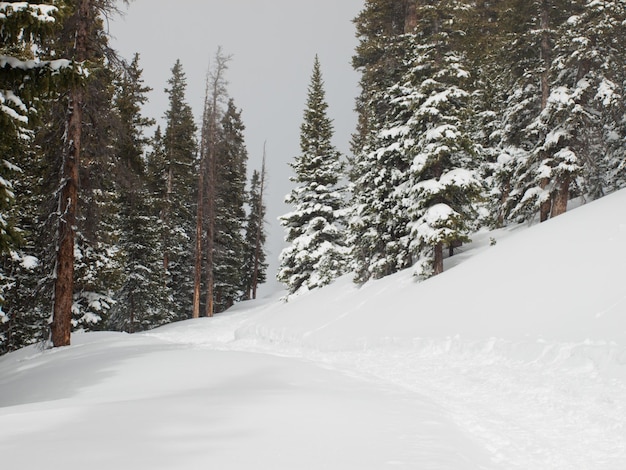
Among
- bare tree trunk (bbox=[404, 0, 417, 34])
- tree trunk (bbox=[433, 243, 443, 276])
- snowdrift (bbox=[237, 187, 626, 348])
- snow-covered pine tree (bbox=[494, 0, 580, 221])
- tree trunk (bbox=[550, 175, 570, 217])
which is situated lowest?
snowdrift (bbox=[237, 187, 626, 348])

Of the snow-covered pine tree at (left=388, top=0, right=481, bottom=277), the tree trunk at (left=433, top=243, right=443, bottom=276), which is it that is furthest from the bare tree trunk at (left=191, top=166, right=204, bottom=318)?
the tree trunk at (left=433, top=243, right=443, bottom=276)

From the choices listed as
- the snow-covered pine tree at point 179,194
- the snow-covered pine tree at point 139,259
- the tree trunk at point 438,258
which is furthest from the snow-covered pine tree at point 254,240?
the tree trunk at point 438,258

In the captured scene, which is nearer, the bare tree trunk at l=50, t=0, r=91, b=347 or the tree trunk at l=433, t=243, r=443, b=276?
the bare tree trunk at l=50, t=0, r=91, b=347

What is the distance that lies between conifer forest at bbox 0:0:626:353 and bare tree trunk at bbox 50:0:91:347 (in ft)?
0.13

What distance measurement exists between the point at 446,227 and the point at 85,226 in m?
12.1

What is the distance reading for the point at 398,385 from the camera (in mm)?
8203

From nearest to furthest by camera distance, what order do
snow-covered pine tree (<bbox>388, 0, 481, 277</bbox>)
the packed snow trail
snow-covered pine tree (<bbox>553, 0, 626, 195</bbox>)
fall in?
the packed snow trail < snow-covered pine tree (<bbox>388, 0, 481, 277</bbox>) < snow-covered pine tree (<bbox>553, 0, 626, 195</bbox>)

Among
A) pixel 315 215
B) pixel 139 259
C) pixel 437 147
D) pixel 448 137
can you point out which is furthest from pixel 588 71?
pixel 139 259

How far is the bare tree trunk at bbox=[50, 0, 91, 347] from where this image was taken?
11852 mm

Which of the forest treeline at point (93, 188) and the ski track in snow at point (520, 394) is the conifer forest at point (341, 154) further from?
the ski track in snow at point (520, 394)

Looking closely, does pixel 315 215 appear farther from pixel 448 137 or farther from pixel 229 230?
pixel 229 230

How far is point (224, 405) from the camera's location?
5.54 metres

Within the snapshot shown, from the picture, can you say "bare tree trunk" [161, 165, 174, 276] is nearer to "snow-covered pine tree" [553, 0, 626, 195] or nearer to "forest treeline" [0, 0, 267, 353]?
"forest treeline" [0, 0, 267, 353]

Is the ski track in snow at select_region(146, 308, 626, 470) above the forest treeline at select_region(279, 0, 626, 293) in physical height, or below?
below
